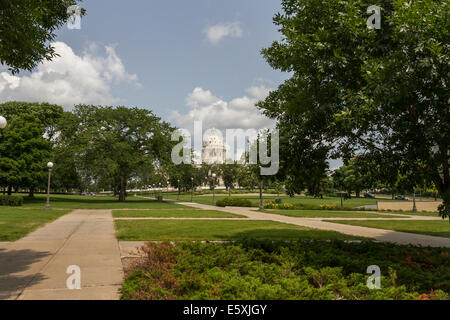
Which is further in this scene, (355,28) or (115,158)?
(115,158)

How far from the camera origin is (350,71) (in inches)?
303

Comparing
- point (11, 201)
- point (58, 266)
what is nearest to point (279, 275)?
point (58, 266)

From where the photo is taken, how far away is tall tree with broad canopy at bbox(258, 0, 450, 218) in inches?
247

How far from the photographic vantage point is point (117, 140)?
1809 inches

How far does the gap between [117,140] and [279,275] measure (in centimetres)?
4299

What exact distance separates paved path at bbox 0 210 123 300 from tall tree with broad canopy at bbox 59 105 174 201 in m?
30.8

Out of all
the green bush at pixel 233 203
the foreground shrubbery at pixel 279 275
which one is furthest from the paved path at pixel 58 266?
the green bush at pixel 233 203

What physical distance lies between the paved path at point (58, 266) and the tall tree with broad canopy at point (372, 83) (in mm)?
5586

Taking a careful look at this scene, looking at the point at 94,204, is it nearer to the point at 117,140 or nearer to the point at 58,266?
the point at 117,140

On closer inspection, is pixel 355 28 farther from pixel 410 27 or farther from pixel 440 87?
pixel 440 87

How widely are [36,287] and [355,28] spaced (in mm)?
8159

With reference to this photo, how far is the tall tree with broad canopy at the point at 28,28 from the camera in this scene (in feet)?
24.9

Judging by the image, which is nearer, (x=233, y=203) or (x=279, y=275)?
(x=279, y=275)
